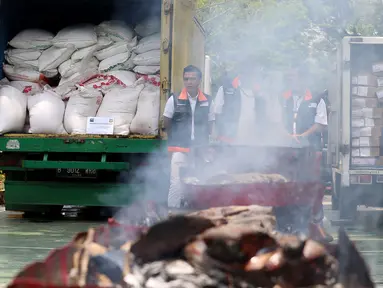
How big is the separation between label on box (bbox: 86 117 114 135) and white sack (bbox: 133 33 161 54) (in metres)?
1.21

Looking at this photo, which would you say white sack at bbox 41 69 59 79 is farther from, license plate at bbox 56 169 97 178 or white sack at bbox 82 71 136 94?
license plate at bbox 56 169 97 178

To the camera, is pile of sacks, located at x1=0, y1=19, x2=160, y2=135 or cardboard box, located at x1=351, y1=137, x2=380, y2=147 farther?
cardboard box, located at x1=351, y1=137, x2=380, y2=147

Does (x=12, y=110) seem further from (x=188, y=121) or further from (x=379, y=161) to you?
(x=379, y=161)

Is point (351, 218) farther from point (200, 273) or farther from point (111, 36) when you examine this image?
point (200, 273)

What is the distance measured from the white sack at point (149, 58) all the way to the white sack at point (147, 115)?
2.06ft

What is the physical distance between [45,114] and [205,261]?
22.3 ft

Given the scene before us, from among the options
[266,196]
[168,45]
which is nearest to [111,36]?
[168,45]

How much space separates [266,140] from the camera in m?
9.51

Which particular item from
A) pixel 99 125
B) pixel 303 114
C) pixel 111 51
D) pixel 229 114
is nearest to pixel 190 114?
pixel 229 114

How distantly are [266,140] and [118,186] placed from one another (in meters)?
1.93

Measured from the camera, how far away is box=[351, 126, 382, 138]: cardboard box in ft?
33.8

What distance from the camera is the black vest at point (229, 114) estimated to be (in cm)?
941

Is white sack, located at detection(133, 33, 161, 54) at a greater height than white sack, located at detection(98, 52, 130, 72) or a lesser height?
greater

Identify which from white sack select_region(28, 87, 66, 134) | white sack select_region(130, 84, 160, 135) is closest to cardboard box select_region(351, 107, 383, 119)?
white sack select_region(130, 84, 160, 135)
